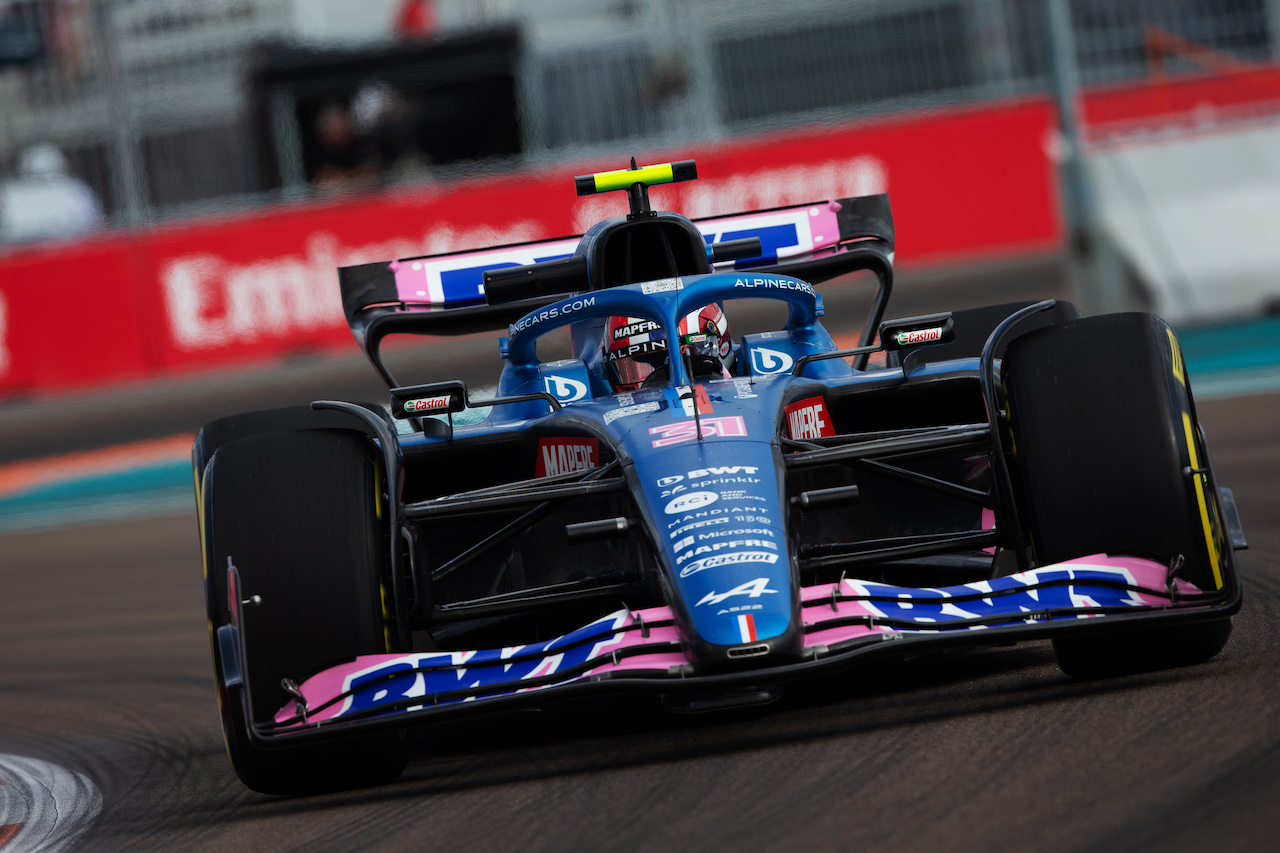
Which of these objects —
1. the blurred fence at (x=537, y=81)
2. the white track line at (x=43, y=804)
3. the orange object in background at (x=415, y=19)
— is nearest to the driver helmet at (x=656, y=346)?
the white track line at (x=43, y=804)

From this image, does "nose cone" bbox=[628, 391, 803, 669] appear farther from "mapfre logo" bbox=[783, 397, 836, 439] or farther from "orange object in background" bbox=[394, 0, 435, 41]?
"orange object in background" bbox=[394, 0, 435, 41]

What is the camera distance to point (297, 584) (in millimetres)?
4492

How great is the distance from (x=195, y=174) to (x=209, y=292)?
3.98 ft

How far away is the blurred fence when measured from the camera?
55.3 feet

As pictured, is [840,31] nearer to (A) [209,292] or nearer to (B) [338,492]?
(A) [209,292]

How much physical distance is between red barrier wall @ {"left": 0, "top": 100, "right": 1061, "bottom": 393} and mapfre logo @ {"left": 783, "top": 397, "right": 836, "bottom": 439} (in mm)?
11039

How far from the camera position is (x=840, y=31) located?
1700 centimetres

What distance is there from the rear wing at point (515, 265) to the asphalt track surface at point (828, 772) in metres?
1.67

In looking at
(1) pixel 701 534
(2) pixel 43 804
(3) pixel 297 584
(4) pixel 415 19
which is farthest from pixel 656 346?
(4) pixel 415 19

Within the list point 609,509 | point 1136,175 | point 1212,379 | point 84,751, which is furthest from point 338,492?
point 1136,175

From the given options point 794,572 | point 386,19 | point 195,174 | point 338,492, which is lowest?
point 794,572

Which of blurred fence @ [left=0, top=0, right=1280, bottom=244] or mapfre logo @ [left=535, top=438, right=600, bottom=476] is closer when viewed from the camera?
mapfre logo @ [left=535, top=438, right=600, bottom=476]

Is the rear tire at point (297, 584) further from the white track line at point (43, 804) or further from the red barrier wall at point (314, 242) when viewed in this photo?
the red barrier wall at point (314, 242)

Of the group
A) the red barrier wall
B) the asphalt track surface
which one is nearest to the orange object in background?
the red barrier wall
